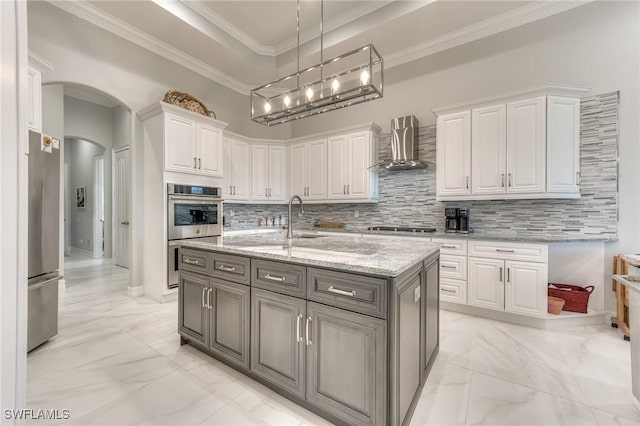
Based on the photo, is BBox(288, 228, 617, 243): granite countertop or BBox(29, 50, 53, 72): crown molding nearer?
BBox(29, 50, 53, 72): crown molding

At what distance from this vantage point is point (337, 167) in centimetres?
472

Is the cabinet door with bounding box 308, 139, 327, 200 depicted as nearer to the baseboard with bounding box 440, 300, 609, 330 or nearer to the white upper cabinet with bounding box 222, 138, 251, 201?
the white upper cabinet with bounding box 222, 138, 251, 201

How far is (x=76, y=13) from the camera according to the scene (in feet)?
10.8

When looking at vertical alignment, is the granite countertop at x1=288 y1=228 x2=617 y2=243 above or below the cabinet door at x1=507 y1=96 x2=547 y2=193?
below

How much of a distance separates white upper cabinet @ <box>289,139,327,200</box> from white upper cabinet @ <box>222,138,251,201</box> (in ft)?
2.67

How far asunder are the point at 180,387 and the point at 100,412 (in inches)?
16.8

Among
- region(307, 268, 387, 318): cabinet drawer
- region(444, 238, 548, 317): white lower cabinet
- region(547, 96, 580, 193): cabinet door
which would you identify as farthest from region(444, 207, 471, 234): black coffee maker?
region(307, 268, 387, 318): cabinet drawer

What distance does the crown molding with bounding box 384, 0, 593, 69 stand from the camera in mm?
3230

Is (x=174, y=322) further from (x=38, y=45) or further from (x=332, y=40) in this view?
(x=332, y=40)

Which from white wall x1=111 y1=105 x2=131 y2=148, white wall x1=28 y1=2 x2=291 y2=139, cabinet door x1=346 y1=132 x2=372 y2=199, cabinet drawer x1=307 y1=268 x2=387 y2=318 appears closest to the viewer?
cabinet drawer x1=307 y1=268 x2=387 y2=318

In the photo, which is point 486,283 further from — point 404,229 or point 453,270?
point 404,229

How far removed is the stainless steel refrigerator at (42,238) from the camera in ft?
7.52

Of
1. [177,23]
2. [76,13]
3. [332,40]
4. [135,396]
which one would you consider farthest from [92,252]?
[332,40]

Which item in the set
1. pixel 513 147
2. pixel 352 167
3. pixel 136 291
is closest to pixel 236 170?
pixel 352 167
